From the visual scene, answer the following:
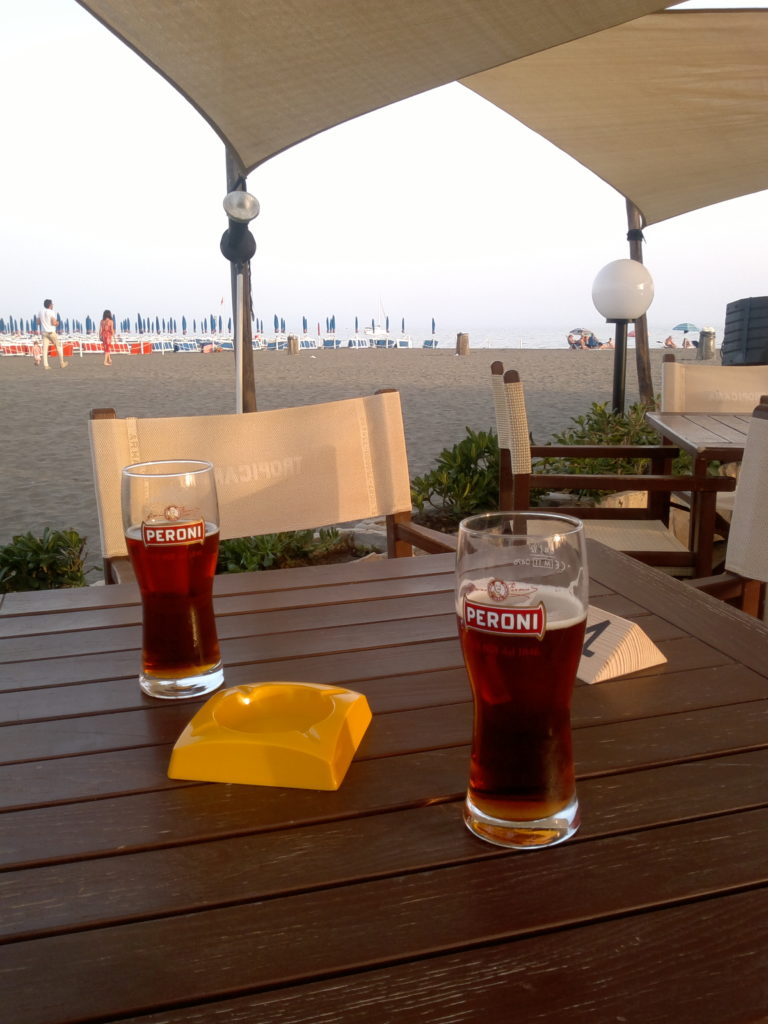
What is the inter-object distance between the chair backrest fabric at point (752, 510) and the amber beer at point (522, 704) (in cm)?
101

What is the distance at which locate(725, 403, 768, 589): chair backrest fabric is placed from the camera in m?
1.53

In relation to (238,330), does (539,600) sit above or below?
below

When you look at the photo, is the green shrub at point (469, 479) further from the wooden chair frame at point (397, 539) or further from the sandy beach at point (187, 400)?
the wooden chair frame at point (397, 539)

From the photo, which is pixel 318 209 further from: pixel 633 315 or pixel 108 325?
pixel 633 315

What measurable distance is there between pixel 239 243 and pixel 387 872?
339 cm

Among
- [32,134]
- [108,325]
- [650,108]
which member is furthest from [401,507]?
[32,134]

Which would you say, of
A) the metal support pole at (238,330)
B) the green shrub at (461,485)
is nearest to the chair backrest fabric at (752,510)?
the metal support pole at (238,330)

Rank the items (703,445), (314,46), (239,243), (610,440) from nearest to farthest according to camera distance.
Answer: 1. (703,445)
2. (239,243)
3. (314,46)
4. (610,440)

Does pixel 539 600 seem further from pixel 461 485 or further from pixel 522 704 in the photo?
pixel 461 485

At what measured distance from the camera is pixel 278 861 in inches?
23.0

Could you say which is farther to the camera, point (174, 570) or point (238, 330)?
point (238, 330)

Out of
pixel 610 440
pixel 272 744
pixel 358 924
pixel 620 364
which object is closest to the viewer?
pixel 358 924

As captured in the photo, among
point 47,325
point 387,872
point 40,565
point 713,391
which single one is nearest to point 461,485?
point 713,391

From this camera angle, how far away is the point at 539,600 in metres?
0.60
